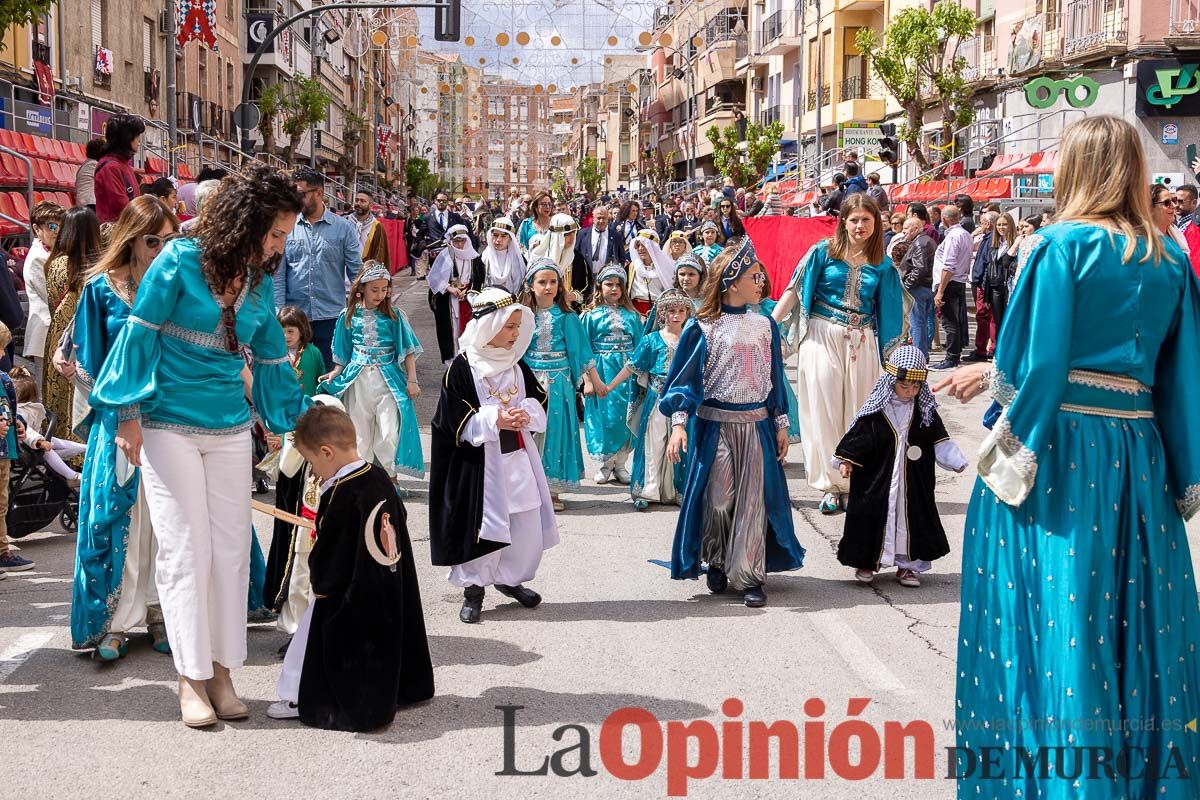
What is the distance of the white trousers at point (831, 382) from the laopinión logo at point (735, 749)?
416 cm

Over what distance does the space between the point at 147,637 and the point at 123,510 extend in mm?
726

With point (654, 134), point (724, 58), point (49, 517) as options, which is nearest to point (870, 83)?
point (724, 58)

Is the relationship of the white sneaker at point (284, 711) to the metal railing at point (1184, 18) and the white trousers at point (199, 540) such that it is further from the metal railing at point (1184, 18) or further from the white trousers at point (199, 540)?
the metal railing at point (1184, 18)

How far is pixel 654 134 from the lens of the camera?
319 feet

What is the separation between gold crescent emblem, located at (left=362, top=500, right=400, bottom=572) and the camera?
211 inches

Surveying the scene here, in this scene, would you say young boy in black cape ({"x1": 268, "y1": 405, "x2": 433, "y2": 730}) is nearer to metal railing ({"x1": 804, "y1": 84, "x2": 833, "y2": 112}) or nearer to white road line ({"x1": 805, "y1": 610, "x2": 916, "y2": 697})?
white road line ({"x1": 805, "y1": 610, "x2": 916, "y2": 697})

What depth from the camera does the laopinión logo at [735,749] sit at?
496 cm

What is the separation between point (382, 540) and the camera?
5398mm

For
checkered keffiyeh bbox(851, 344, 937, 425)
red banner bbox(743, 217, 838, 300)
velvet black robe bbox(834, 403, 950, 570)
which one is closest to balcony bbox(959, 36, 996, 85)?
red banner bbox(743, 217, 838, 300)

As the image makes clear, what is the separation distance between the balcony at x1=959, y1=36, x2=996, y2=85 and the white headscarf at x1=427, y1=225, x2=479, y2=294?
911 inches

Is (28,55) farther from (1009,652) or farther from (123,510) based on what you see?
(1009,652)

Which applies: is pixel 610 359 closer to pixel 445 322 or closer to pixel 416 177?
pixel 445 322

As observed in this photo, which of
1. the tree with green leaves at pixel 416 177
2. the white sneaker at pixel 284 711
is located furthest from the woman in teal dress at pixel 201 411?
the tree with green leaves at pixel 416 177

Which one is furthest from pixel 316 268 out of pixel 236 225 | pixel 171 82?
pixel 171 82
